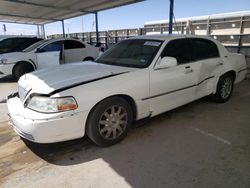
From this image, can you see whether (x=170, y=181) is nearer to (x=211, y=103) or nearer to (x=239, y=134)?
(x=239, y=134)

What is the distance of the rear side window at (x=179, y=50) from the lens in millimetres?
3841

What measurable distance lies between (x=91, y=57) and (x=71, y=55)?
3.04ft

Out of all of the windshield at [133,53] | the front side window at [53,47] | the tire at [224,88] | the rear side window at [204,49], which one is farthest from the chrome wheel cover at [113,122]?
the front side window at [53,47]

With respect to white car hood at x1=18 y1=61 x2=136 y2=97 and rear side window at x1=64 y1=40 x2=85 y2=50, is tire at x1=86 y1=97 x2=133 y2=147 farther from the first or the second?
rear side window at x1=64 y1=40 x2=85 y2=50

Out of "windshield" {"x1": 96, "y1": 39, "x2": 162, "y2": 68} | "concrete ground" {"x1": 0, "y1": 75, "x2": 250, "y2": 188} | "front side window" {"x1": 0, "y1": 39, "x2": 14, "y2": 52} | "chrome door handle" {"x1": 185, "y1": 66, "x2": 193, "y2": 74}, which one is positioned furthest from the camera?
"front side window" {"x1": 0, "y1": 39, "x2": 14, "y2": 52}

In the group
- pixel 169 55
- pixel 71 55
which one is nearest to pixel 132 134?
pixel 169 55

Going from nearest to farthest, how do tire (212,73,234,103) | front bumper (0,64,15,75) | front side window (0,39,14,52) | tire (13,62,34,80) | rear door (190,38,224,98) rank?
rear door (190,38,224,98)
tire (212,73,234,103)
front bumper (0,64,15,75)
tire (13,62,34,80)
front side window (0,39,14,52)

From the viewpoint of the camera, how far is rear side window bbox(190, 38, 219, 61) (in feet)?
14.2

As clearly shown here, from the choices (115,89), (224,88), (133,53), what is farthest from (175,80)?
(224,88)

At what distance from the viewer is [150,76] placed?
3424 millimetres

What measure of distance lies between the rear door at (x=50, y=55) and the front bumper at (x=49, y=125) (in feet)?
17.0

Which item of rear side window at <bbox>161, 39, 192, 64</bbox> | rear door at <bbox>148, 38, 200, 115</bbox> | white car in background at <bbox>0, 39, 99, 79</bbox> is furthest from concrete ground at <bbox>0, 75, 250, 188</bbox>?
white car in background at <bbox>0, 39, 99, 79</bbox>

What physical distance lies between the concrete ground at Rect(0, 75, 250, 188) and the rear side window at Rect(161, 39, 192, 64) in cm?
116

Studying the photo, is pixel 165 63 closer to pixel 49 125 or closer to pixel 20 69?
pixel 49 125
